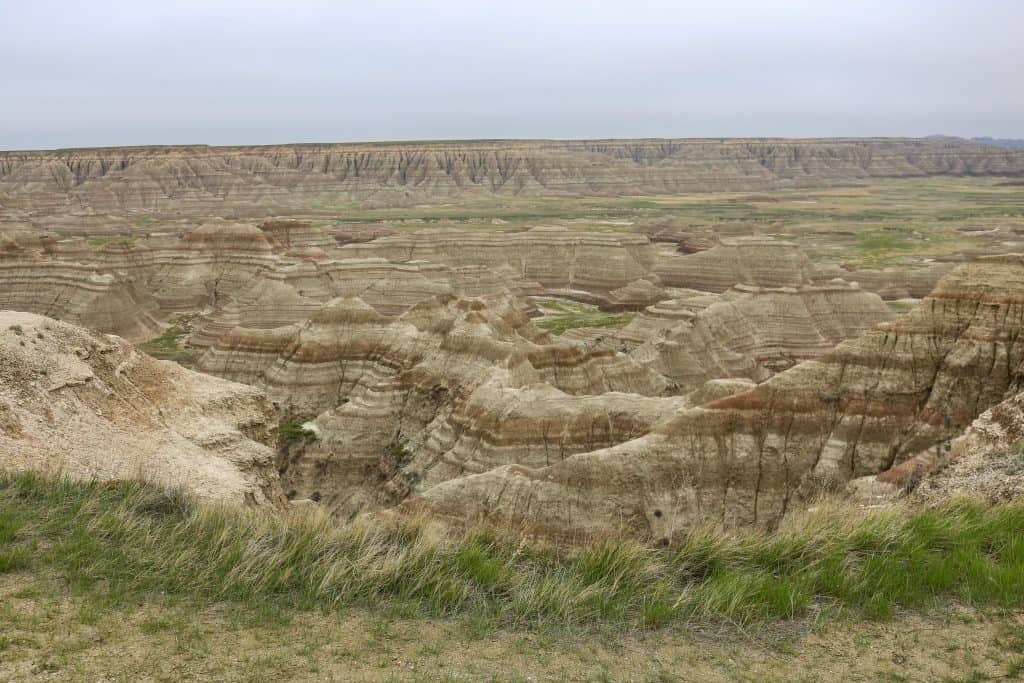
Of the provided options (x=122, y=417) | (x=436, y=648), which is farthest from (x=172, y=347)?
(x=436, y=648)

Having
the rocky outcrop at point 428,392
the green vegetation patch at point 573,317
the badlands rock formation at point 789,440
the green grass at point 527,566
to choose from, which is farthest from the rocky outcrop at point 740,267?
the green grass at point 527,566

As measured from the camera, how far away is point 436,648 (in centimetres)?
705

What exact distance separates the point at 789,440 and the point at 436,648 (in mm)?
15723

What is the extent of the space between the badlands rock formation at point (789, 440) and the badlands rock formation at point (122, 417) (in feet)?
17.1

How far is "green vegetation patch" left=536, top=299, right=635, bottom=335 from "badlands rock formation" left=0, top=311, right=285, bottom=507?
3687 centimetres

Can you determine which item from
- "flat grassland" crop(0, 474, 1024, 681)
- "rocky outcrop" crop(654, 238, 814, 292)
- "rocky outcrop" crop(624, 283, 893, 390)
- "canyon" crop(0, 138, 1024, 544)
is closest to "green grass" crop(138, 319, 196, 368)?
"canyon" crop(0, 138, 1024, 544)

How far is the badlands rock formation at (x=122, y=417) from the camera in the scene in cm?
1669

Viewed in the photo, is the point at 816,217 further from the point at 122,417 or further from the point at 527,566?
the point at 527,566

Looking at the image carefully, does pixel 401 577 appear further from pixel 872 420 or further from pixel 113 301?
pixel 113 301

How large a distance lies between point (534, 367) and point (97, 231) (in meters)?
106

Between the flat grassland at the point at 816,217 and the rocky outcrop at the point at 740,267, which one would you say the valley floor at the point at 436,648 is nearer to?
the rocky outcrop at the point at 740,267

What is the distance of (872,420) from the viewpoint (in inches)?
810

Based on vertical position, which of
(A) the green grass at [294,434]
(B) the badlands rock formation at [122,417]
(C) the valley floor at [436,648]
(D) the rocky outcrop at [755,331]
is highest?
(C) the valley floor at [436,648]

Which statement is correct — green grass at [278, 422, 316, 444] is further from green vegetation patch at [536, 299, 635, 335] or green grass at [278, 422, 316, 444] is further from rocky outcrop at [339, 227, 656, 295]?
rocky outcrop at [339, 227, 656, 295]
